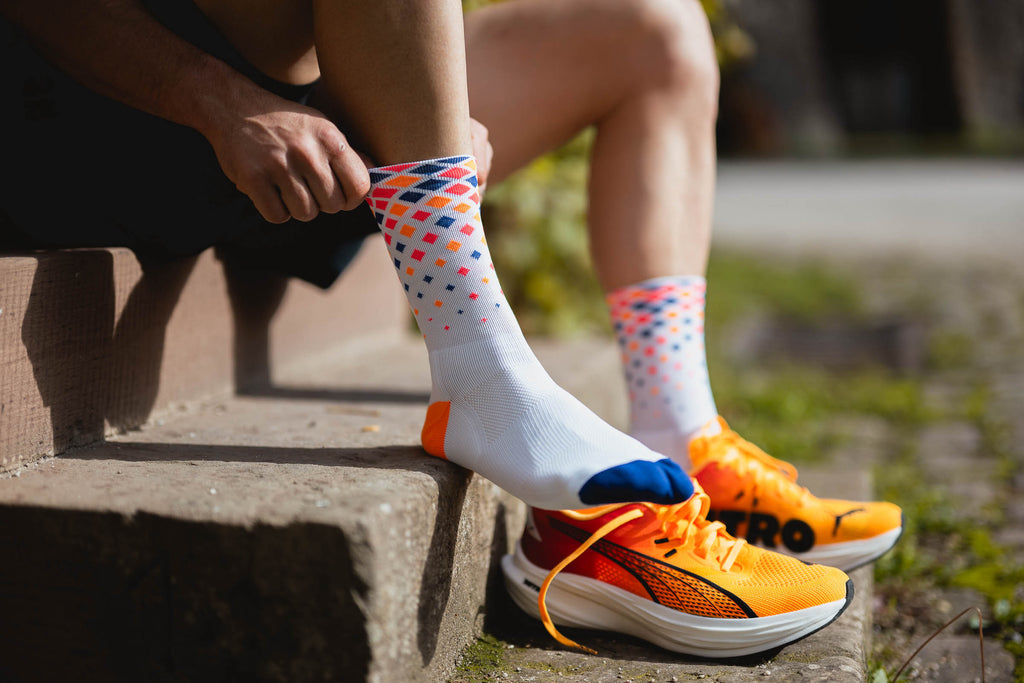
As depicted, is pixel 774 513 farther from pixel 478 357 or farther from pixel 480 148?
pixel 480 148

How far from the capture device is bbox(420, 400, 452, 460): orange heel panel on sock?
1.10 m

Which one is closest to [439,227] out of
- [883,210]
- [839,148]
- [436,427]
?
[436,427]

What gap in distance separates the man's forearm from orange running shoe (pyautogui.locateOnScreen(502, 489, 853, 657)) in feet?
2.02

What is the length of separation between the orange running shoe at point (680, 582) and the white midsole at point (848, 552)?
5.9 inches

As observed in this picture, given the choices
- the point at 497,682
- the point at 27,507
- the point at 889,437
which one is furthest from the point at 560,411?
the point at 889,437

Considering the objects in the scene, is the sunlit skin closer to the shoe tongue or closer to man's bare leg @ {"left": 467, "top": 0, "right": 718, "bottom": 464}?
man's bare leg @ {"left": 467, "top": 0, "right": 718, "bottom": 464}

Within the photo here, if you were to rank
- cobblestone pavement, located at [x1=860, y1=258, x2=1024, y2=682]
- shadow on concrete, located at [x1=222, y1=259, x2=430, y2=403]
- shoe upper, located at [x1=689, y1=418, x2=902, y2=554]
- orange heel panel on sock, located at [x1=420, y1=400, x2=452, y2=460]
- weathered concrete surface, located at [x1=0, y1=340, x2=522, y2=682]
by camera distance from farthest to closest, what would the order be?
1. shadow on concrete, located at [x1=222, y1=259, x2=430, y2=403]
2. cobblestone pavement, located at [x1=860, y1=258, x2=1024, y2=682]
3. shoe upper, located at [x1=689, y1=418, x2=902, y2=554]
4. orange heel panel on sock, located at [x1=420, y1=400, x2=452, y2=460]
5. weathered concrete surface, located at [x1=0, y1=340, x2=522, y2=682]

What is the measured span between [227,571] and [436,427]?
309 millimetres

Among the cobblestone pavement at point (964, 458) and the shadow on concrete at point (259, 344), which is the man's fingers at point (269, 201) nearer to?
the shadow on concrete at point (259, 344)

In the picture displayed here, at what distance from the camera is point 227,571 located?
89 cm

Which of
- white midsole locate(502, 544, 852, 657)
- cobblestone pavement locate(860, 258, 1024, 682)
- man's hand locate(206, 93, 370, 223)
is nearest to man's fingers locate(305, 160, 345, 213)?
man's hand locate(206, 93, 370, 223)

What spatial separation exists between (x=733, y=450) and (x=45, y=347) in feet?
2.88

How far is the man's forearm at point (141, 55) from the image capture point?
1.02m

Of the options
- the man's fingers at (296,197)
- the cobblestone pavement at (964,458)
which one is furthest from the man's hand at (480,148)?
the cobblestone pavement at (964,458)
